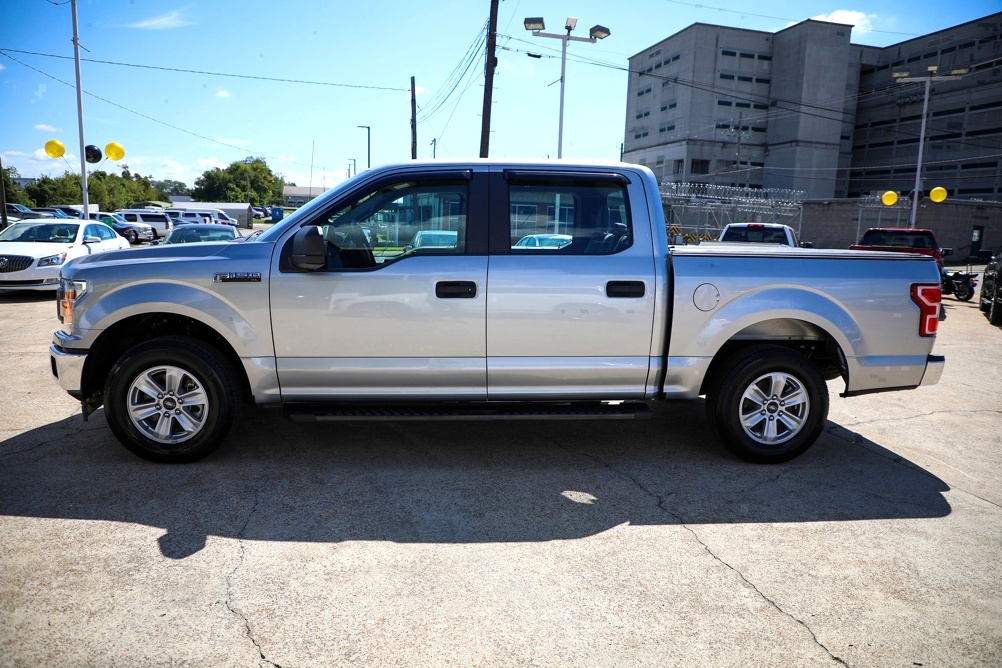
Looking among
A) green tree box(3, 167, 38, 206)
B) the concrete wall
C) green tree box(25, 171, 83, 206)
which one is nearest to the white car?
the concrete wall

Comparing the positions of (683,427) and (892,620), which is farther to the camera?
(683,427)

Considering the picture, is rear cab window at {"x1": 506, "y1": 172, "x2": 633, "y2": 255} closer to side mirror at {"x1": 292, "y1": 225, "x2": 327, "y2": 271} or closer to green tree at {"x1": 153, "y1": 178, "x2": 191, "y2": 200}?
side mirror at {"x1": 292, "y1": 225, "x2": 327, "y2": 271}

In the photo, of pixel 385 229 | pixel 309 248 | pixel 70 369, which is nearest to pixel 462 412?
pixel 385 229

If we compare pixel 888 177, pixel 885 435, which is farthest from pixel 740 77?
pixel 885 435

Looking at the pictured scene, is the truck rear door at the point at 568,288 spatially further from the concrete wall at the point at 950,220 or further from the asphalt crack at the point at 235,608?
the concrete wall at the point at 950,220

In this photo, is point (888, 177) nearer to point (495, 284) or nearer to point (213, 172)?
point (495, 284)

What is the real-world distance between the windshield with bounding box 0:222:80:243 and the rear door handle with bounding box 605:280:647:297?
14.2 m

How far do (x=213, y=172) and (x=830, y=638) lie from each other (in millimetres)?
138537

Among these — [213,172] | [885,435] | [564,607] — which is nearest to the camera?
[564,607]

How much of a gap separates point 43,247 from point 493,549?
13986 millimetres

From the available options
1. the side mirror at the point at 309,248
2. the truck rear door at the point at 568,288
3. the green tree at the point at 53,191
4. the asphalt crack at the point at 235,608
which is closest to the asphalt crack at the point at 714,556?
the truck rear door at the point at 568,288

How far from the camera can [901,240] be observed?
16141mm

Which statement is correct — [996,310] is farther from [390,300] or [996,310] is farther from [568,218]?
[390,300]

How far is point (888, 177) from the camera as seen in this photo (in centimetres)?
7175
